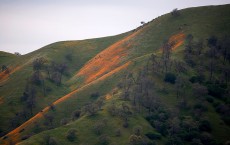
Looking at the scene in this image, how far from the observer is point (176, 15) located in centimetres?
19238

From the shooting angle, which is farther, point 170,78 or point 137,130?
point 170,78

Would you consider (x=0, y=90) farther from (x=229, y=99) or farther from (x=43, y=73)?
(x=229, y=99)

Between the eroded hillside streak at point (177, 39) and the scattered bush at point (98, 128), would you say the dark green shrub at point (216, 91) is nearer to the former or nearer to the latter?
the eroded hillside streak at point (177, 39)

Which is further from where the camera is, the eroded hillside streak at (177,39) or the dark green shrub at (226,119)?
the eroded hillside streak at (177,39)

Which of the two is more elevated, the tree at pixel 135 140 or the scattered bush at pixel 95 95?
the scattered bush at pixel 95 95

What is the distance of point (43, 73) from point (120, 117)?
259ft

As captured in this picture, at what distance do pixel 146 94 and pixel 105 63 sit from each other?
5724cm

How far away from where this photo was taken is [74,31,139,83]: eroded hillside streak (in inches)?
6306

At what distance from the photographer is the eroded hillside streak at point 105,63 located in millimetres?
160163

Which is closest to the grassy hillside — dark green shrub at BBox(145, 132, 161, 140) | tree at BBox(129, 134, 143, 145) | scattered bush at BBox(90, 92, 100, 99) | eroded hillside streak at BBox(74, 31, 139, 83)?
eroded hillside streak at BBox(74, 31, 139, 83)

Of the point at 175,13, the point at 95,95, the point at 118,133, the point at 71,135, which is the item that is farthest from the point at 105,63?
the point at 71,135

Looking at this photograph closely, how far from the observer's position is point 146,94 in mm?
115938

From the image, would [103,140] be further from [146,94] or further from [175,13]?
[175,13]

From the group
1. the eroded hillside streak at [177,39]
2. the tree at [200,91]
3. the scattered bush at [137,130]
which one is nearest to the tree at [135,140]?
the scattered bush at [137,130]
